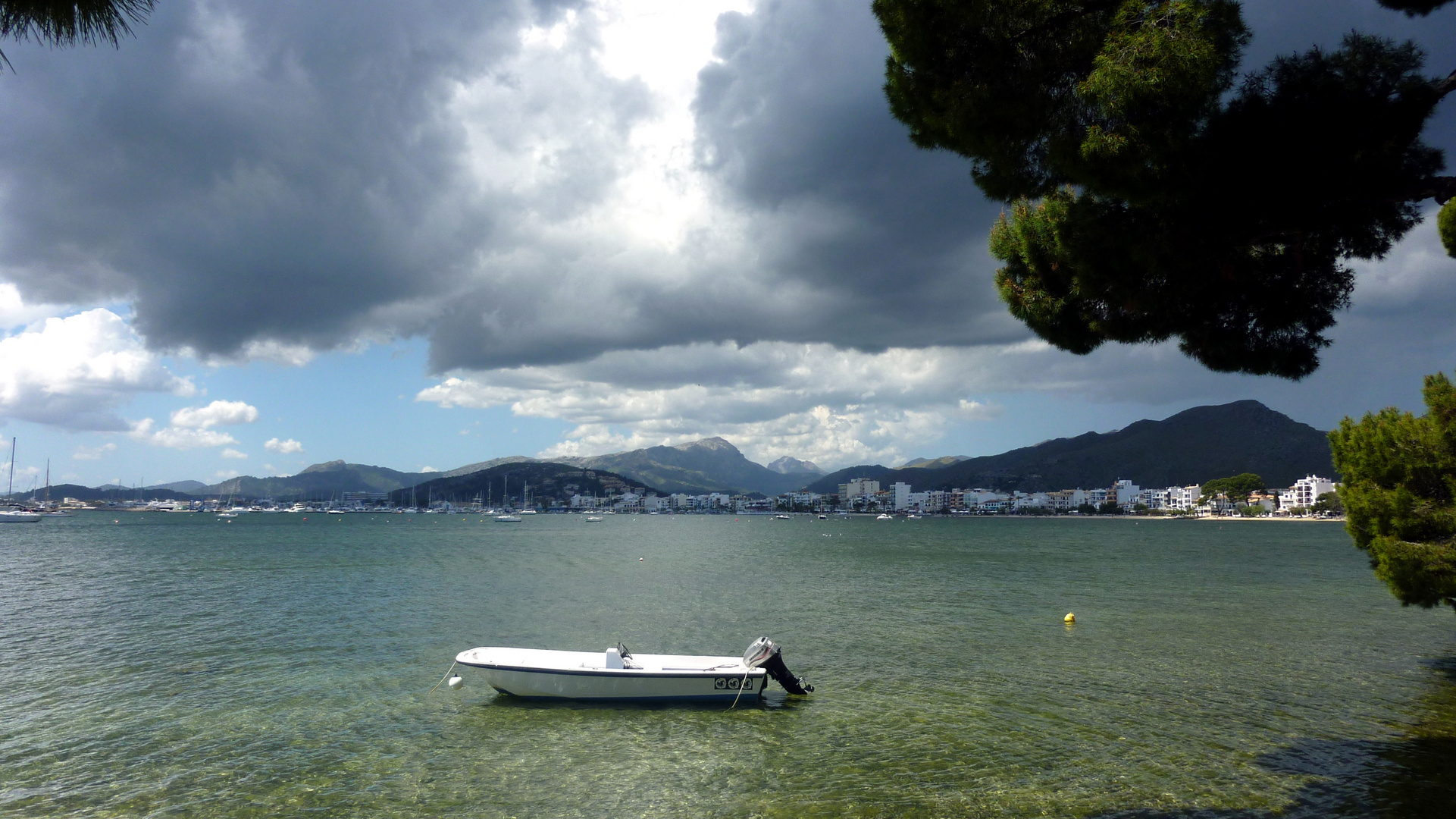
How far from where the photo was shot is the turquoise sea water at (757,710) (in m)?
10.9

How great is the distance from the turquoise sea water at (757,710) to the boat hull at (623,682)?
14.2 inches

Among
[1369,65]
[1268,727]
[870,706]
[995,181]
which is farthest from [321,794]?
[1268,727]

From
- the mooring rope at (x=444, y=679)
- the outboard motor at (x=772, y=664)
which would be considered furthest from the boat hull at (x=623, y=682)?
the mooring rope at (x=444, y=679)

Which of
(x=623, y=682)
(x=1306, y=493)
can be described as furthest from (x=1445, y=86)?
(x=1306, y=493)

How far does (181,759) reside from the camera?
12578 millimetres

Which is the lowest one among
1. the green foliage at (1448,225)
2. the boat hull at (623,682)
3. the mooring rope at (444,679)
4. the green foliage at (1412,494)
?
the mooring rope at (444,679)

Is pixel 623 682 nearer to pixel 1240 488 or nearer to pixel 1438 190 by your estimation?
pixel 1438 190

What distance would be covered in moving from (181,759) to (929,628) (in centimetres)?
2072

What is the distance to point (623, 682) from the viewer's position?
15.8 metres

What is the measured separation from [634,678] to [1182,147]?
13604 millimetres

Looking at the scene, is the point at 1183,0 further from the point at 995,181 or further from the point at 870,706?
the point at 870,706

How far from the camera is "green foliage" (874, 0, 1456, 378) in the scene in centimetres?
599

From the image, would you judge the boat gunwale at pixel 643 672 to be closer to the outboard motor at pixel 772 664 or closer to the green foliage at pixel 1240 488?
the outboard motor at pixel 772 664

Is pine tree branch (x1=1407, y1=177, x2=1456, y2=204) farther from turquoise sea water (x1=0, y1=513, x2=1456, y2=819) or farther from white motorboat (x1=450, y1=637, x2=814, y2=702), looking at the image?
white motorboat (x1=450, y1=637, x2=814, y2=702)
